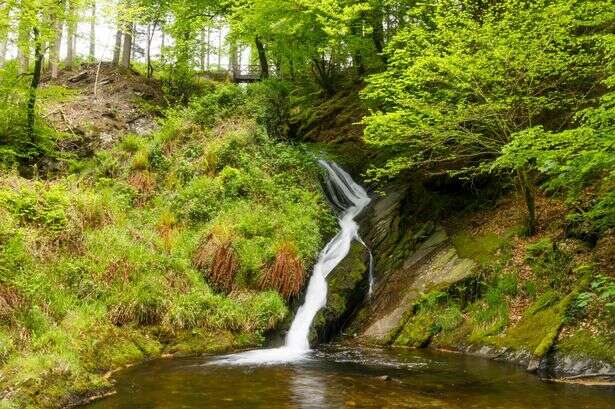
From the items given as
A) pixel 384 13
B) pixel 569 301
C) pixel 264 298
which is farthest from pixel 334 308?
pixel 384 13

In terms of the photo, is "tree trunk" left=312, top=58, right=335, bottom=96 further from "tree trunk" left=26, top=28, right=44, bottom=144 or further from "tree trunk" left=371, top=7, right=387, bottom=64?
"tree trunk" left=26, top=28, right=44, bottom=144

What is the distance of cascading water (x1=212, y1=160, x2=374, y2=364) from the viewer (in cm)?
1039

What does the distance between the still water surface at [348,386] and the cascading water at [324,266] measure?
716mm

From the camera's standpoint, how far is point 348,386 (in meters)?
8.07

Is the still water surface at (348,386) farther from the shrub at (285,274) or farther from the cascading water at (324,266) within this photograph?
the shrub at (285,274)

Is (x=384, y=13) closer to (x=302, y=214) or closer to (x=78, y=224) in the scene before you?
(x=302, y=214)

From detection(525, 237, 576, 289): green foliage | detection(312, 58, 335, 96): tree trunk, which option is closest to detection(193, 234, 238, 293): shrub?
detection(525, 237, 576, 289): green foliage

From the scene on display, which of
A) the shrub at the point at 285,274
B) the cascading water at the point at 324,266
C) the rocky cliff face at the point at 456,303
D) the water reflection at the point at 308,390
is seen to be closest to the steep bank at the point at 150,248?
the shrub at the point at 285,274

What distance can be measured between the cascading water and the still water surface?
0.72 meters

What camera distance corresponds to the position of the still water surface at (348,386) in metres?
7.14

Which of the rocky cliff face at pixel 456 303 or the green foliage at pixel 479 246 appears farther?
the green foliage at pixel 479 246

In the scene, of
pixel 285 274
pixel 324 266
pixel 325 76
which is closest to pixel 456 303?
pixel 324 266

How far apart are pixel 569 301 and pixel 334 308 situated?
502 centimetres

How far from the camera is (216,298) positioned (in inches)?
449
